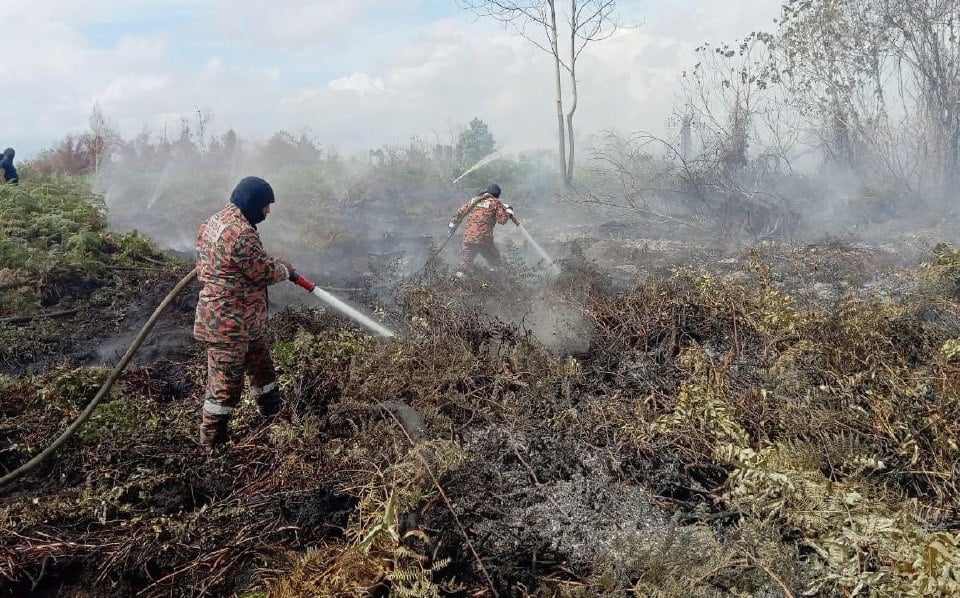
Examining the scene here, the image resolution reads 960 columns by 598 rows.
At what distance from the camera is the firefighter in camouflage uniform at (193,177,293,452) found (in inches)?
146

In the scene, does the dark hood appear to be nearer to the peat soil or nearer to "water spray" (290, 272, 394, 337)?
"water spray" (290, 272, 394, 337)

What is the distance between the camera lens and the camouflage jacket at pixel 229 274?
146 inches

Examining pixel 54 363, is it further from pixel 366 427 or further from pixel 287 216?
pixel 287 216

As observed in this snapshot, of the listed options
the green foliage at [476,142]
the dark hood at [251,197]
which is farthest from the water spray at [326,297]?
the green foliage at [476,142]

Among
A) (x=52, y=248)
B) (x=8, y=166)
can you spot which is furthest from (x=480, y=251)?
(x=8, y=166)

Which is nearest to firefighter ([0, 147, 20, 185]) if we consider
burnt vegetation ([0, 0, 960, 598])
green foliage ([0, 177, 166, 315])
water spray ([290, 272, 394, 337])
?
green foliage ([0, 177, 166, 315])

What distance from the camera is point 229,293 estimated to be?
12.4 feet

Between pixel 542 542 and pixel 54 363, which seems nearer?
pixel 542 542

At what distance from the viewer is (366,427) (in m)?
3.85

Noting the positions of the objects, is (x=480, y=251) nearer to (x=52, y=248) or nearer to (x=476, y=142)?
(x=52, y=248)

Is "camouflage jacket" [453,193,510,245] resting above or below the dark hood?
below

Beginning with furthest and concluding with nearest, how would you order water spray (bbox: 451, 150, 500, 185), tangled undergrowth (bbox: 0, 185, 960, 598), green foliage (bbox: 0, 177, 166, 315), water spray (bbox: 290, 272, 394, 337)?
water spray (bbox: 451, 150, 500, 185)
green foliage (bbox: 0, 177, 166, 315)
water spray (bbox: 290, 272, 394, 337)
tangled undergrowth (bbox: 0, 185, 960, 598)

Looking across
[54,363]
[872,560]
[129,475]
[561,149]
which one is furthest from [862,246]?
[54,363]

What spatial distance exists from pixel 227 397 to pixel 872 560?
3.61 metres
